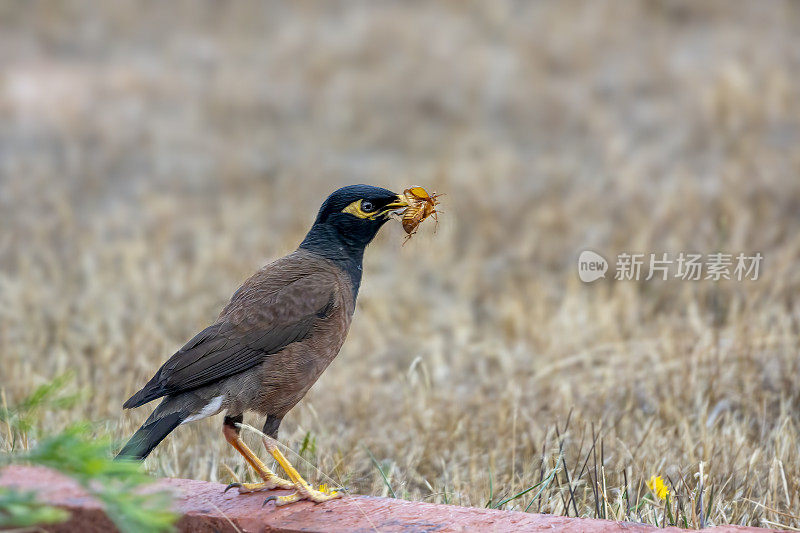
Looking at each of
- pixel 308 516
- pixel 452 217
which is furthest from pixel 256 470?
pixel 452 217

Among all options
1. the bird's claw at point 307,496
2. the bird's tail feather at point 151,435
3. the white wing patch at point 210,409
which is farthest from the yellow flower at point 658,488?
the bird's tail feather at point 151,435

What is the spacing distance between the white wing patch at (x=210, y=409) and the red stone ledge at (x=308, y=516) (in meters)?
0.20

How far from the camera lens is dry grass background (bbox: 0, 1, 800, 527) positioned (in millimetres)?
3936

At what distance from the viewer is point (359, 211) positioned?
9.41 ft

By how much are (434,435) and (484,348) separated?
1500mm

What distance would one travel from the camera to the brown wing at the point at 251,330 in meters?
2.68

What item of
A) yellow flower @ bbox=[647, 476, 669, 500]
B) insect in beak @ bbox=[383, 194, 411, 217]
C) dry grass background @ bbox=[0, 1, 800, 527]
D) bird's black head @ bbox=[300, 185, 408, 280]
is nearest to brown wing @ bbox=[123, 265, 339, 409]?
bird's black head @ bbox=[300, 185, 408, 280]

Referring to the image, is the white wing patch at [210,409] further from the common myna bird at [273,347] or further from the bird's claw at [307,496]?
the bird's claw at [307,496]

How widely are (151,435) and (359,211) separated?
869 mm

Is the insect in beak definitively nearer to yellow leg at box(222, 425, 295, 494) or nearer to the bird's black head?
the bird's black head

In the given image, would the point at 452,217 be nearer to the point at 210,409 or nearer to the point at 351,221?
the point at 351,221

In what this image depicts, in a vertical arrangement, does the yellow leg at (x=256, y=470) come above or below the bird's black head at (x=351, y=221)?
below

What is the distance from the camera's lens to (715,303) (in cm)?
562

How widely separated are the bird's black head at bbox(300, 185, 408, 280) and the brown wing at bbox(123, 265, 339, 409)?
4.3 inches
